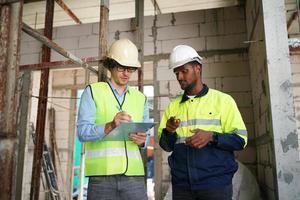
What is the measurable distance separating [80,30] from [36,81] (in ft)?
7.24

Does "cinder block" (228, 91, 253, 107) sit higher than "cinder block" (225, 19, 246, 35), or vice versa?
"cinder block" (225, 19, 246, 35)

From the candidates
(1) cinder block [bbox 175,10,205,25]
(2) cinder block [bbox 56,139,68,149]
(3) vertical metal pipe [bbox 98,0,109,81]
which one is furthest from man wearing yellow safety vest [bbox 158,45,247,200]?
(2) cinder block [bbox 56,139,68,149]

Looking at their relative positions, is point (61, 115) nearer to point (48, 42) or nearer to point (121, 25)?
point (121, 25)

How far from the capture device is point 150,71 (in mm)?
7000

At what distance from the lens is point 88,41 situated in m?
5.02

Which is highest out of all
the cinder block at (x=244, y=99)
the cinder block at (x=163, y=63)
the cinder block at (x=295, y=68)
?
the cinder block at (x=163, y=63)

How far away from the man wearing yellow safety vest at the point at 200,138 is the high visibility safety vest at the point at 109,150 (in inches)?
9.3

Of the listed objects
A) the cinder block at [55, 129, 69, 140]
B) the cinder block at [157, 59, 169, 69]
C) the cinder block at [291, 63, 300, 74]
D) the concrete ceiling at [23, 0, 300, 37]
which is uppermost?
the concrete ceiling at [23, 0, 300, 37]

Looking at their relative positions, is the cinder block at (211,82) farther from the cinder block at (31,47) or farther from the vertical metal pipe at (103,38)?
the cinder block at (31,47)

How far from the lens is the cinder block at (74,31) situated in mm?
5062

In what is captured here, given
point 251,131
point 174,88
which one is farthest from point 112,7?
point 251,131

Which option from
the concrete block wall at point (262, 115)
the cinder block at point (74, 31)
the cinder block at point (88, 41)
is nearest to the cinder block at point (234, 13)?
the concrete block wall at point (262, 115)

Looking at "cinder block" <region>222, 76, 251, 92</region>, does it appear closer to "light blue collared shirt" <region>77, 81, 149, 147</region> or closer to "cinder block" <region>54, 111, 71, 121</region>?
"light blue collared shirt" <region>77, 81, 149, 147</region>

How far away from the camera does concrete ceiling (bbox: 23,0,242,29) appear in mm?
4926
